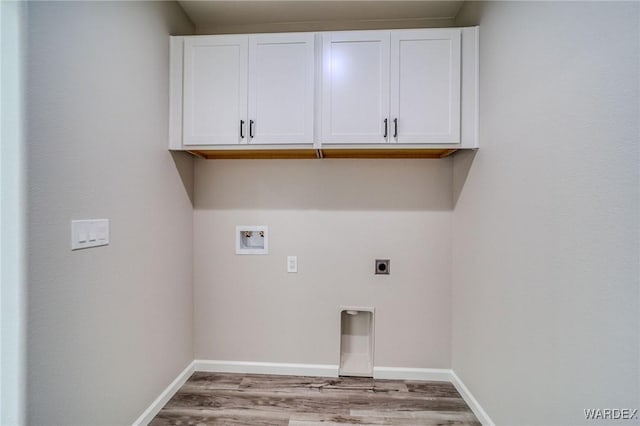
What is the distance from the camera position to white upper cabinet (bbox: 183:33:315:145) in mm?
1813

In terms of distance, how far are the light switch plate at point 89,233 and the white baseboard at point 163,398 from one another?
1081 mm

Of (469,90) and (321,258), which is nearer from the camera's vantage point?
(469,90)

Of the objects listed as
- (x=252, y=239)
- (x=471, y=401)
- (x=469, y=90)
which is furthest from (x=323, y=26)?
(x=471, y=401)

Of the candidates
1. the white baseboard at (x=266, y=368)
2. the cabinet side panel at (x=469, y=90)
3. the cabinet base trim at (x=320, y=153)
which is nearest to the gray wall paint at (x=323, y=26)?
the cabinet side panel at (x=469, y=90)

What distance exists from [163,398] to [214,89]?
2048mm

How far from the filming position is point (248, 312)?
2.19 metres

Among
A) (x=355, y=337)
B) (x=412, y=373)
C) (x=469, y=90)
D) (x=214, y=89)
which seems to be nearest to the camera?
(x=469, y=90)

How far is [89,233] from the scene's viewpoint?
4.04 ft

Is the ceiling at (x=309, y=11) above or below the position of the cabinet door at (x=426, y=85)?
above

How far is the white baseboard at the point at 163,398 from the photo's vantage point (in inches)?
64.1

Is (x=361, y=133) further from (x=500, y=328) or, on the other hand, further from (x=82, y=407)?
(x=82, y=407)

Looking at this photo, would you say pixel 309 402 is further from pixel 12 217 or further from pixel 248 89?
pixel 248 89

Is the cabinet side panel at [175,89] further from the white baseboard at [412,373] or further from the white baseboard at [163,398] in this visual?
the white baseboard at [412,373]

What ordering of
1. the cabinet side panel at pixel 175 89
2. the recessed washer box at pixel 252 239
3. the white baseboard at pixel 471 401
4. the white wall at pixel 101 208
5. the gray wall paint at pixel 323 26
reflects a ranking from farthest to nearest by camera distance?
1. the recessed washer box at pixel 252 239
2. the gray wall paint at pixel 323 26
3. the cabinet side panel at pixel 175 89
4. the white baseboard at pixel 471 401
5. the white wall at pixel 101 208
